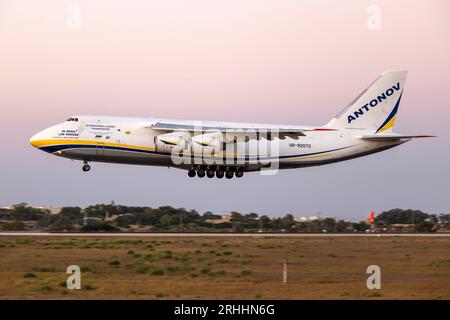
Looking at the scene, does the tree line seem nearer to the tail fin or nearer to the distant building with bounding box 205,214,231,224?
the distant building with bounding box 205,214,231,224

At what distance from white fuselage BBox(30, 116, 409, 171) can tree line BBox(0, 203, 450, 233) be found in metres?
3.84

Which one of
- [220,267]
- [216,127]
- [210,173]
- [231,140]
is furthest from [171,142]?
[220,267]

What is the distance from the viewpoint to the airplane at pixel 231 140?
40625 millimetres

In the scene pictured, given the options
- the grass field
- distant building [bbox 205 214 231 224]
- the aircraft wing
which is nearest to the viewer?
the grass field

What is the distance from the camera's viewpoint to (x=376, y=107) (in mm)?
46188

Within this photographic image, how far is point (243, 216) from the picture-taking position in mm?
50719

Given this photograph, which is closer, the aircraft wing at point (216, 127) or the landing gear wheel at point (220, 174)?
the aircraft wing at point (216, 127)

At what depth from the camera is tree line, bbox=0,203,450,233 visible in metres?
43.6

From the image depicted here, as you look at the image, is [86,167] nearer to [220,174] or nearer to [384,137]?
[220,174]

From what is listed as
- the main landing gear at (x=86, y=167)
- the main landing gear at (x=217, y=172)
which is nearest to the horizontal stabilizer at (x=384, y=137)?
the main landing gear at (x=217, y=172)

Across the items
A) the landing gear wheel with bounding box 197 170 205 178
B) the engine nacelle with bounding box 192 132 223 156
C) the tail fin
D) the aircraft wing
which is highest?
the tail fin

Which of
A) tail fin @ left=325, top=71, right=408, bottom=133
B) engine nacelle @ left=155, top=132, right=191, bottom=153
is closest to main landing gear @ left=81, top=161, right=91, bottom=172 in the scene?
engine nacelle @ left=155, top=132, right=191, bottom=153

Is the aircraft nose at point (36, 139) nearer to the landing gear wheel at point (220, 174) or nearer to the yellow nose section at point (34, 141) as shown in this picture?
the yellow nose section at point (34, 141)

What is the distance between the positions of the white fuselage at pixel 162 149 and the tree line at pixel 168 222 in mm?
3840
